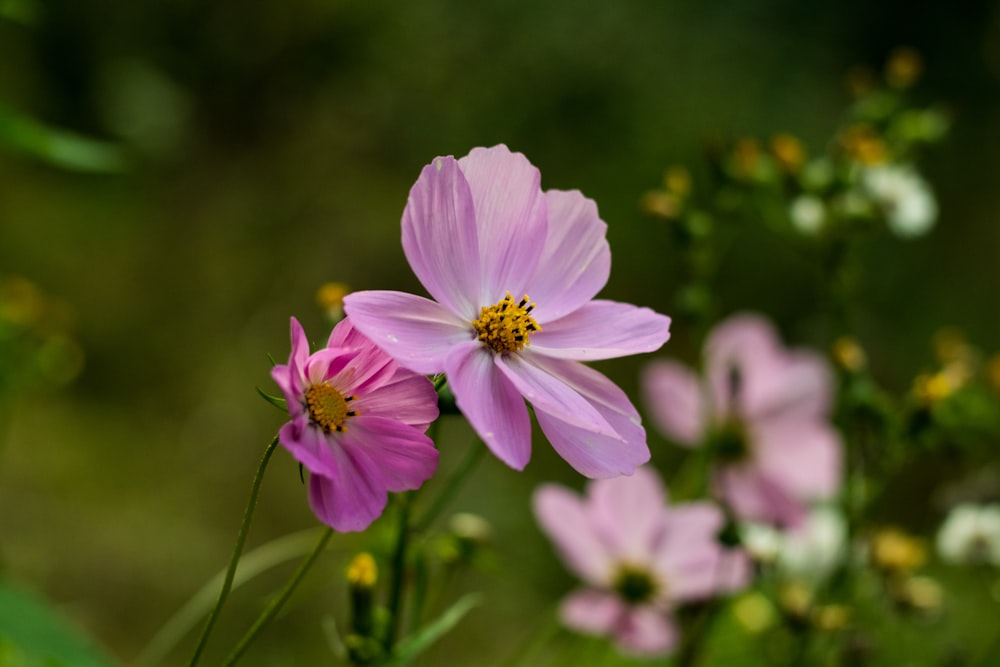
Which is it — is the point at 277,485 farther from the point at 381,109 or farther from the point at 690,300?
the point at 381,109

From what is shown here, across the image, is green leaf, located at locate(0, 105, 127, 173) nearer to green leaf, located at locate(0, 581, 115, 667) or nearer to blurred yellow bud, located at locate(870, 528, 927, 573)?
green leaf, located at locate(0, 581, 115, 667)

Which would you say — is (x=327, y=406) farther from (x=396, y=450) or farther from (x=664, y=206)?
(x=664, y=206)

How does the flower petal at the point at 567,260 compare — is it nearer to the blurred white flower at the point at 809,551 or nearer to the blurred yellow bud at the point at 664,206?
the blurred yellow bud at the point at 664,206

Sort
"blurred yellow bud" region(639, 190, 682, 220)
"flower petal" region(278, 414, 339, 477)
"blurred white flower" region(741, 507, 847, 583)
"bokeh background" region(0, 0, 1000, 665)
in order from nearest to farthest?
"flower petal" region(278, 414, 339, 477), "blurred yellow bud" region(639, 190, 682, 220), "blurred white flower" region(741, 507, 847, 583), "bokeh background" region(0, 0, 1000, 665)

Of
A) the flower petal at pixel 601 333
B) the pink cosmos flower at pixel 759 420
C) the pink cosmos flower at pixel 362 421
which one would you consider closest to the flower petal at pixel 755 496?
the pink cosmos flower at pixel 759 420

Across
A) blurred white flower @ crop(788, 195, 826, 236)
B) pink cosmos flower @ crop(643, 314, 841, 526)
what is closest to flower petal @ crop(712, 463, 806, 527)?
pink cosmos flower @ crop(643, 314, 841, 526)

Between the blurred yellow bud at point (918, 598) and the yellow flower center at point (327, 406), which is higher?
the blurred yellow bud at point (918, 598)

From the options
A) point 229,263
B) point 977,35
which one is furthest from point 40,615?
point 977,35
